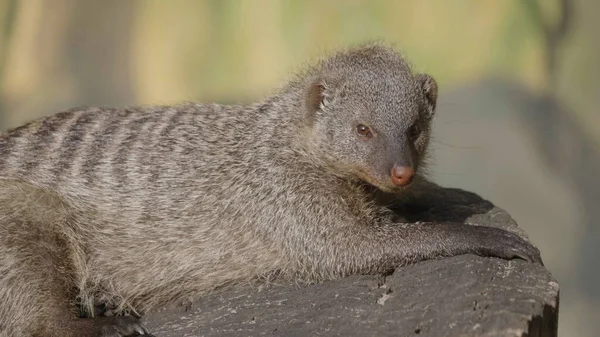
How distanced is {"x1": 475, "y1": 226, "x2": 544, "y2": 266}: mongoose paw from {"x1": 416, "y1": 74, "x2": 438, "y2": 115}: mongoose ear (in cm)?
50

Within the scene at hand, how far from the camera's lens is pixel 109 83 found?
377cm

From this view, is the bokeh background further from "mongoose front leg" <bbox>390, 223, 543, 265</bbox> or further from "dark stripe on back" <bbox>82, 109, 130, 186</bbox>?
"mongoose front leg" <bbox>390, 223, 543, 265</bbox>

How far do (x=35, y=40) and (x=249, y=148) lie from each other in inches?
70.5

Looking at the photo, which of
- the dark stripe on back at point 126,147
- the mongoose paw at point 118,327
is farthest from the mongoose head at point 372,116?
the mongoose paw at point 118,327

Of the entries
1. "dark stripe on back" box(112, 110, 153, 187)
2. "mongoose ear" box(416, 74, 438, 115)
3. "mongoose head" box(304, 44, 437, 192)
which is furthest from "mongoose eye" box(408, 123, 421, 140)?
"dark stripe on back" box(112, 110, 153, 187)

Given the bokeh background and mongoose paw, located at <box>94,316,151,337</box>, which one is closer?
mongoose paw, located at <box>94,316,151,337</box>

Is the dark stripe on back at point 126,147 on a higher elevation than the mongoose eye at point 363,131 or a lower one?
lower

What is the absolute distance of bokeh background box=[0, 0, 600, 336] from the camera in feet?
11.7

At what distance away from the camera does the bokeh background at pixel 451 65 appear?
11.7 ft

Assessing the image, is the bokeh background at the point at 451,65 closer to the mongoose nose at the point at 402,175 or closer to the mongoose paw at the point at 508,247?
the mongoose nose at the point at 402,175

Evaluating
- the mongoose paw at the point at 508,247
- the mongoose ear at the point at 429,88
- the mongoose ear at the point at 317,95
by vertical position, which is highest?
the mongoose ear at the point at 429,88

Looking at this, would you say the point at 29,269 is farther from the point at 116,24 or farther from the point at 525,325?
the point at 116,24

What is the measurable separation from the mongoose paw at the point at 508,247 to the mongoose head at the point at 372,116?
265 millimetres

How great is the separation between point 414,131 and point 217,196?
62 centimetres
